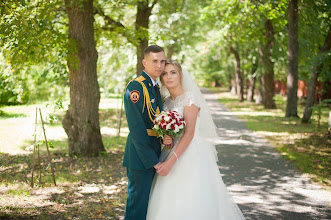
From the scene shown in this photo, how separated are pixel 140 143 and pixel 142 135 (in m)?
0.09

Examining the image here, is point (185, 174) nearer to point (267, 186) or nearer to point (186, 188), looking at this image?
point (186, 188)

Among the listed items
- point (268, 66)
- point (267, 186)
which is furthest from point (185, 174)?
point (268, 66)

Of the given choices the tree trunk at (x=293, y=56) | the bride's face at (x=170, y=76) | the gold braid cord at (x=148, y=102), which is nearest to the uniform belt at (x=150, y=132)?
the gold braid cord at (x=148, y=102)

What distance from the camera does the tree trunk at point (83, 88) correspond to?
7.93 metres

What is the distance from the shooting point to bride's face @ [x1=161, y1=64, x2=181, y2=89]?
11.9ft

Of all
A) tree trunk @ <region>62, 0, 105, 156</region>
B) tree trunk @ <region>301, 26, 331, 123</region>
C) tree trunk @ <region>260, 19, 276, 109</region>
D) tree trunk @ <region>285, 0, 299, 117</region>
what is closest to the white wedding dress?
tree trunk @ <region>62, 0, 105, 156</region>

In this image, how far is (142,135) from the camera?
327 cm

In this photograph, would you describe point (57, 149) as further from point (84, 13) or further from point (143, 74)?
point (143, 74)

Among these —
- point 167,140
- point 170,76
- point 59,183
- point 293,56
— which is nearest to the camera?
point 167,140

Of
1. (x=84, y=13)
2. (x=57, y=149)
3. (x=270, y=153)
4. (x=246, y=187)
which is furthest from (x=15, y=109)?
(x=270, y=153)

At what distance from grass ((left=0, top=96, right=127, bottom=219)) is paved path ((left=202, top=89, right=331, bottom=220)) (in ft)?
7.88

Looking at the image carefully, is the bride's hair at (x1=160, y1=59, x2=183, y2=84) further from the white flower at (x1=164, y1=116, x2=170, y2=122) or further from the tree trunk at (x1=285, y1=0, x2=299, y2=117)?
the tree trunk at (x1=285, y1=0, x2=299, y2=117)

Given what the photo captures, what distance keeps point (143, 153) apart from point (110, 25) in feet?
27.0

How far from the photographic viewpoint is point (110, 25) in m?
10.5
